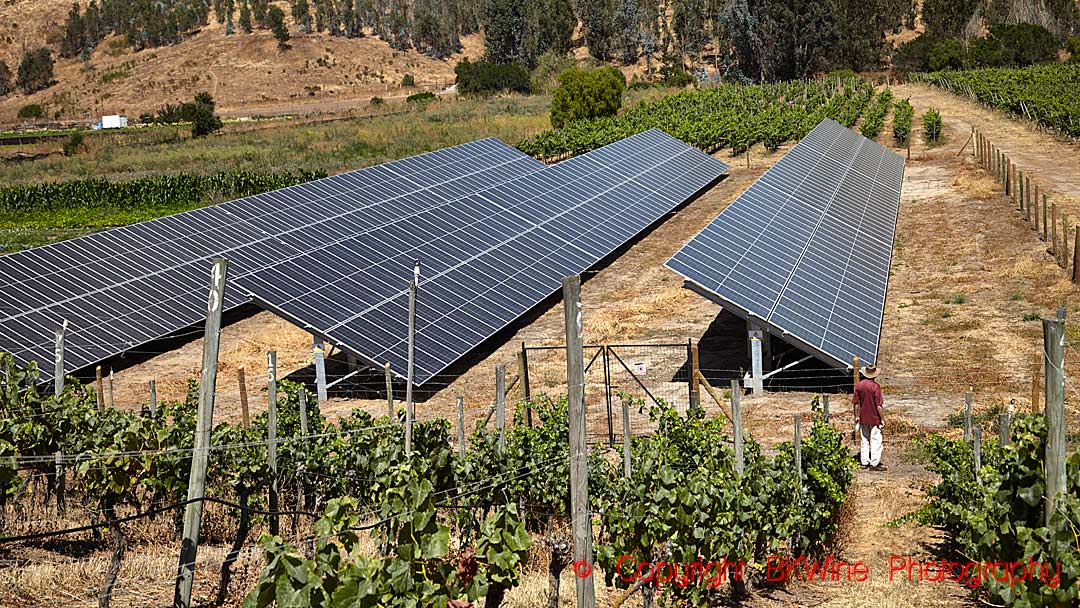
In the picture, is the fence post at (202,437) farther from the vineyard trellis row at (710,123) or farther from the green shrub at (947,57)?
Answer: the green shrub at (947,57)

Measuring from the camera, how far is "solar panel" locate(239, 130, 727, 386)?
18.9 metres

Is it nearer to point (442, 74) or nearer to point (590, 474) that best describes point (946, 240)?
point (590, 474)

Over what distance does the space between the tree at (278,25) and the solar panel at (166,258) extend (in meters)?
96.1

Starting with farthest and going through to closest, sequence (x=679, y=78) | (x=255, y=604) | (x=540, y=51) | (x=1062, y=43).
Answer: (x=540, y=51)
(x=1062, y=43)
(x=679, y=78)
(x=255, y=604)

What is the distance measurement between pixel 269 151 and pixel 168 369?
114ft

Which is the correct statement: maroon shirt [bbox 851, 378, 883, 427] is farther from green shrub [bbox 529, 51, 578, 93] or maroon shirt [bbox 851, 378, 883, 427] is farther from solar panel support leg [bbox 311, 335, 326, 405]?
green shrub [bbox 529, 51, 578, 93]

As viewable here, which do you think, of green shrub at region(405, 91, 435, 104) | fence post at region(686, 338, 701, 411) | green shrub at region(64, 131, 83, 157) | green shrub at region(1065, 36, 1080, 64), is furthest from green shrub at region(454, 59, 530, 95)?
fence post at region(686, 338, 701, 411)

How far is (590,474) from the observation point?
12.2 metres

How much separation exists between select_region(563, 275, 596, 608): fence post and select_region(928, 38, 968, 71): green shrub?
86.1m

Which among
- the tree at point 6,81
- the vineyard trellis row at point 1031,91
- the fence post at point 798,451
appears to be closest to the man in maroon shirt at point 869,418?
the fence post at point 798,451

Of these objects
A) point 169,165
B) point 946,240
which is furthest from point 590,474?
point 169,165

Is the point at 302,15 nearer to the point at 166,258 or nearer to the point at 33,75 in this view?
the point at 33,75

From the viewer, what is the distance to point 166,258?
943 inches

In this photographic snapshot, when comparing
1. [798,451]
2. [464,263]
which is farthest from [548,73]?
[798,451]
